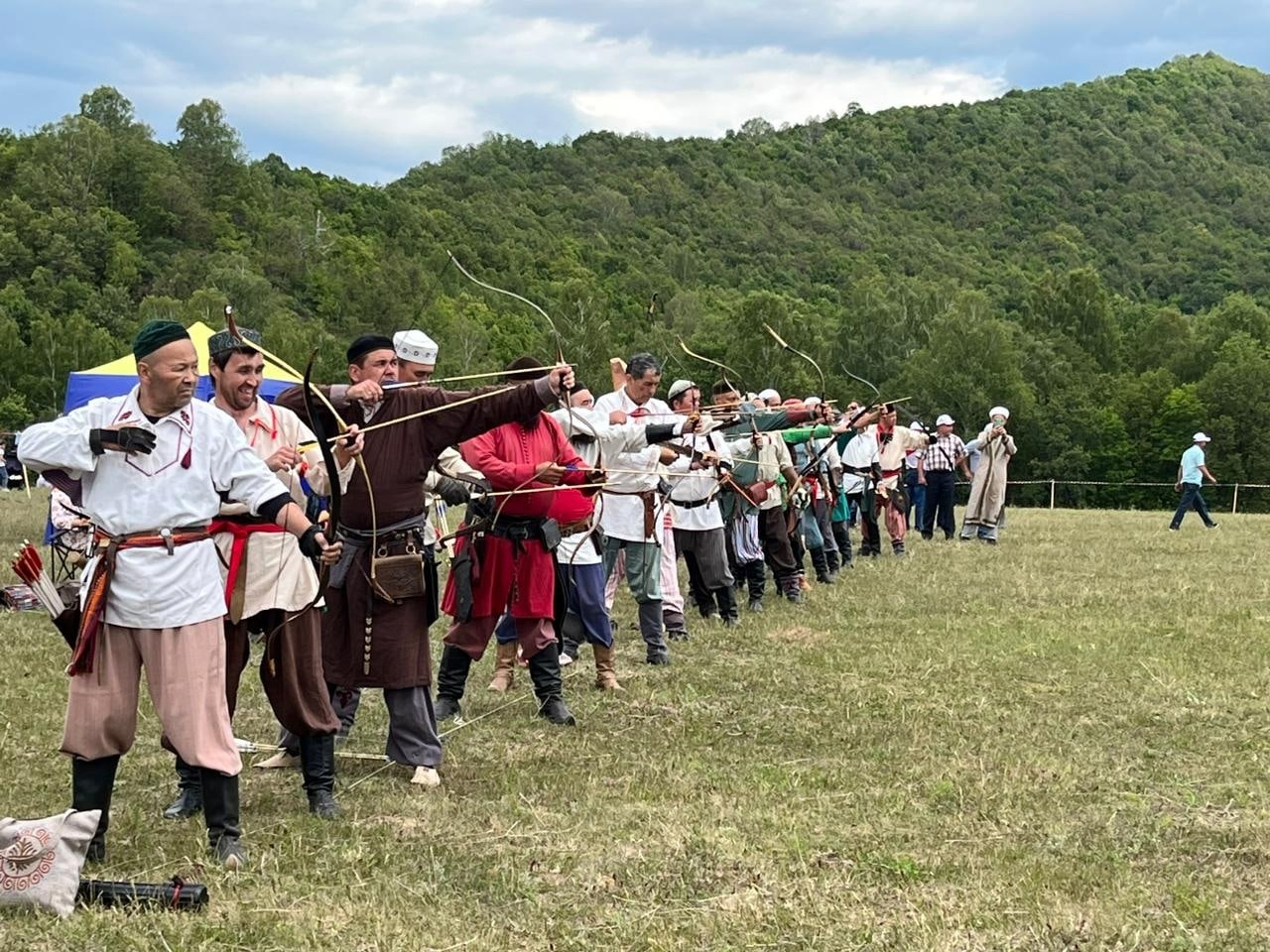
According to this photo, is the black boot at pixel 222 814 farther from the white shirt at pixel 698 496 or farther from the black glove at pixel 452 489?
the white shirt at pixel 698 496

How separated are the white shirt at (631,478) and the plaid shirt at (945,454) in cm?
1068

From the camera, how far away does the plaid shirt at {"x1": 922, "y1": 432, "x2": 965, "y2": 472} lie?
19.5 metres

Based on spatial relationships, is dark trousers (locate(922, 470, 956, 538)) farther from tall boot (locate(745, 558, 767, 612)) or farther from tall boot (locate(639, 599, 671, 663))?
tall boot (locate(639, 599, 671, 663))

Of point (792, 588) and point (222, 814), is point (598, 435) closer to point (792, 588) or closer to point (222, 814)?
point (222, 814)

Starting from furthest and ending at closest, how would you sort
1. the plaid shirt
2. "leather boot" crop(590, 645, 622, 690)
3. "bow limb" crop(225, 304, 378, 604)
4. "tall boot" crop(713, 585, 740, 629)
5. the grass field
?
the plaid shirt < "tall boot" crop(713, 585, 740, 629) < "leather boot" crop(590, 645, 622, 690) < "bow limb" crop(225, 304, 378, 604) < the grass field

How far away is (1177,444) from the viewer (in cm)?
5147

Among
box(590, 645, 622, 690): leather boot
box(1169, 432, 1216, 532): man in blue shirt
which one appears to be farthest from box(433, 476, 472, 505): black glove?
box(1169, 432, 1216, 532): man in blue shirt

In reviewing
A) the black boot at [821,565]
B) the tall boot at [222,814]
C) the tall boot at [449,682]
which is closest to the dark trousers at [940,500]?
the black boot at [821,565]

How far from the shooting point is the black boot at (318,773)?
5266mm

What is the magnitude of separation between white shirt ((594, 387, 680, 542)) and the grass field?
3.06ft

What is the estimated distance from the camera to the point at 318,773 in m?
5.28

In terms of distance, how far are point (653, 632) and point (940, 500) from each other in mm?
11468

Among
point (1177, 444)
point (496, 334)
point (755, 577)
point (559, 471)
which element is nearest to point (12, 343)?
point (496, 334)

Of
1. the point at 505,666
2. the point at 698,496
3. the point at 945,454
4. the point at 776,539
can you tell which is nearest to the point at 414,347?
the point at 505,666
